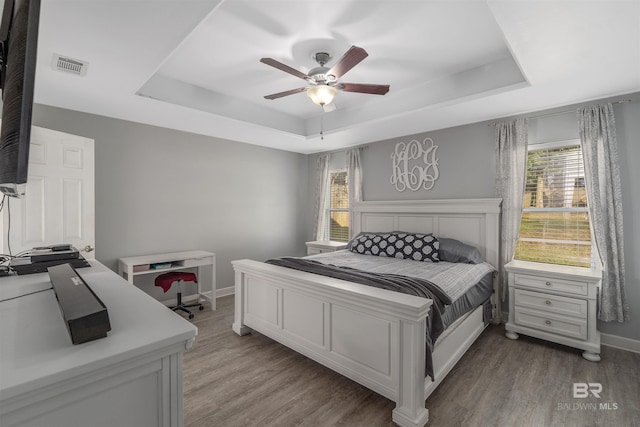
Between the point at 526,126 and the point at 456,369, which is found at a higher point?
the point at 526,126

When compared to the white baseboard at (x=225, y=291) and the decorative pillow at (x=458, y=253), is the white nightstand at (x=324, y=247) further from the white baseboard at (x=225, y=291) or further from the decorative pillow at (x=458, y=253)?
the decorative pillow at (x=458, y=253)

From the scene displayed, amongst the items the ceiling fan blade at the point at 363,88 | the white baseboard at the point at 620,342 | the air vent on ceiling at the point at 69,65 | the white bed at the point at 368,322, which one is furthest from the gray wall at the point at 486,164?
the air vent on ceiling at the point at 69,65

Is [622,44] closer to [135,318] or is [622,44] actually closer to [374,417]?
[374,417]

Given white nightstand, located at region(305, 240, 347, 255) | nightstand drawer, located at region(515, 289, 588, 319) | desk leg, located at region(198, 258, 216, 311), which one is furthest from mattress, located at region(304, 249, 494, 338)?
desk leg, located at region(198, 258, 216, 311)

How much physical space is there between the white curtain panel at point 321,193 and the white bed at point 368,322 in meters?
2.28

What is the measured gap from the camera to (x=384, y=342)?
191cm

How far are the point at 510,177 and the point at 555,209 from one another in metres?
0.53

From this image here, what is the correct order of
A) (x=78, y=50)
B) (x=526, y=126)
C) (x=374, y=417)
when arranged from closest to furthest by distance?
(x=374, y=417), (x=78, y=50), (x=526, y=126)

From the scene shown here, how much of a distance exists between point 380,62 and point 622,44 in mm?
1643

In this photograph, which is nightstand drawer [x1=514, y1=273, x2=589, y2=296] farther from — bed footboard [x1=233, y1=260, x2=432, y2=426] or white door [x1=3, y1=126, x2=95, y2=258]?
white door [x1=3, y1=126, x2=95, y2=258]

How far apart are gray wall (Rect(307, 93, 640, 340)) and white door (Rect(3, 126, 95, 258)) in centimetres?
341

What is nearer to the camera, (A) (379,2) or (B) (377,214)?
(A) (379,2)

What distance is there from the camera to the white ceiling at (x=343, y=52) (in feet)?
5.61

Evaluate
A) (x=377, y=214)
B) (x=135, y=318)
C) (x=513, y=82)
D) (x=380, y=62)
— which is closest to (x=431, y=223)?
(x=377, y=214)
